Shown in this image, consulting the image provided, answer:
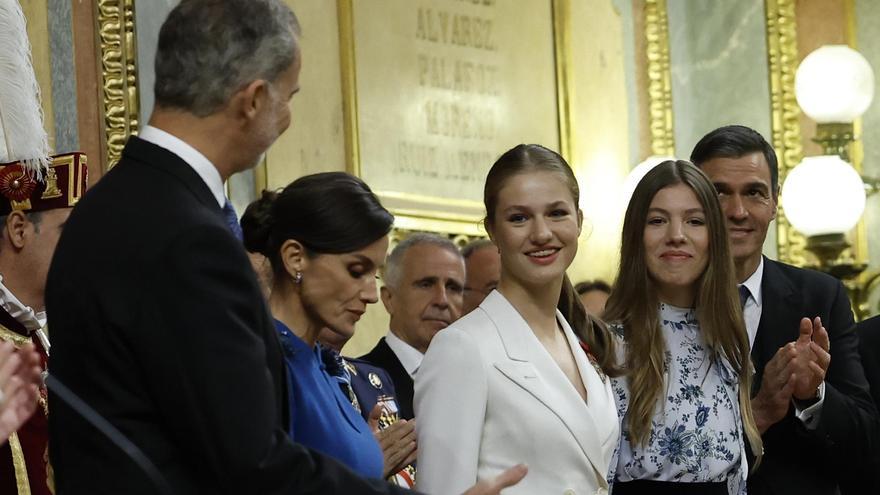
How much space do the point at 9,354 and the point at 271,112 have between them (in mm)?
539

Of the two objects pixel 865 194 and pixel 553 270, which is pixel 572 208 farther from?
pixel 865 194

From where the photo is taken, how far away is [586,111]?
8.19 m

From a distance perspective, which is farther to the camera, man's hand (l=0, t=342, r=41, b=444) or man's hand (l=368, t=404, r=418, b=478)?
man's hand (l=368, t=404, r=418, b=478)

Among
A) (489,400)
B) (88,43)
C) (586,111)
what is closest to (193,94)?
(489,400)

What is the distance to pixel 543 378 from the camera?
3697mm

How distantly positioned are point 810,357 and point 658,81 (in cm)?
451

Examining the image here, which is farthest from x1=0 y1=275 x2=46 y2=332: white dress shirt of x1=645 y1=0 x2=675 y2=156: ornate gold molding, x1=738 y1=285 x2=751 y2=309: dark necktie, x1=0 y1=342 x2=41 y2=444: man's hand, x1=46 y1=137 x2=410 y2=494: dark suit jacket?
x1=645 y1=0 x2=675 y2=156: ornate gold molding

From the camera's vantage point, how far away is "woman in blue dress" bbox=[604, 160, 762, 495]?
13.2 ft

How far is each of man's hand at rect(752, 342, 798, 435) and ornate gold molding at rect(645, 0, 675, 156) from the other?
14.0ft

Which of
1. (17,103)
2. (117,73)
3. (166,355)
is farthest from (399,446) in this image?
(117,73)

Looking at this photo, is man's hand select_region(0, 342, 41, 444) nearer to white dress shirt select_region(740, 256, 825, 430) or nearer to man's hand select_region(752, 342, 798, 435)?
man's hand select_region(752, 342, 798, 435)

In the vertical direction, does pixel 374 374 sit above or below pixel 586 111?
below

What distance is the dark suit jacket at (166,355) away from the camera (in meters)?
2.44

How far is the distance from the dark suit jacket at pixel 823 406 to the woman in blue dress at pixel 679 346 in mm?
264
